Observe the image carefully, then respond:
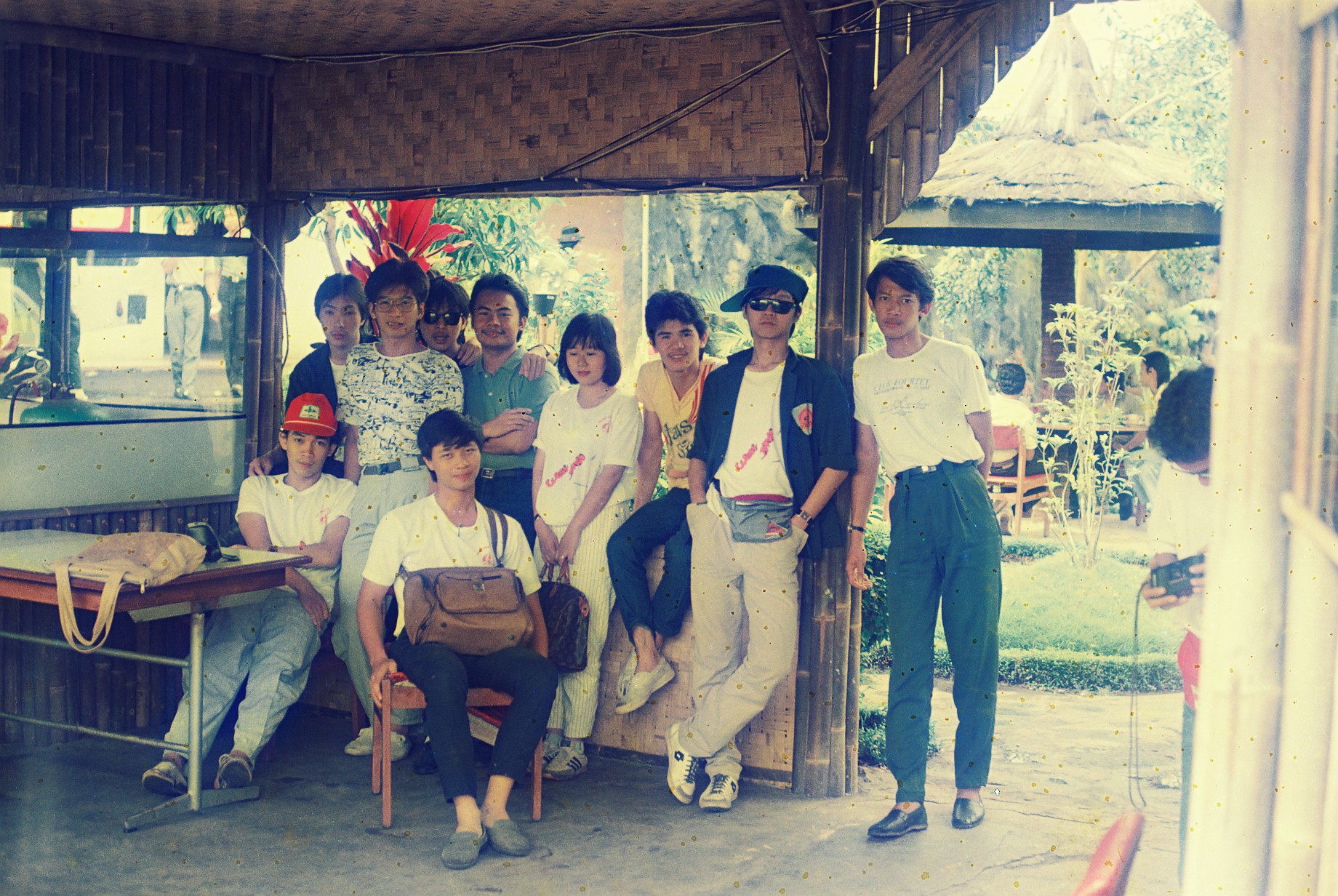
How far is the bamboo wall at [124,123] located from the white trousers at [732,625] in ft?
8.97

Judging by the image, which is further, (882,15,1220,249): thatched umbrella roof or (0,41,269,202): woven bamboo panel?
(882,15,1220,249): thatched umbrella roof

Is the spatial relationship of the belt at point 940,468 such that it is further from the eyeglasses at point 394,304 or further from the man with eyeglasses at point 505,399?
the eyeglasses at point 394,304

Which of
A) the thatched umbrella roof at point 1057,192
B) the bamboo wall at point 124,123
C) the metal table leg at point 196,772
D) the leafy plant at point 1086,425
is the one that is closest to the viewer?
the metal table leg at point 196,772

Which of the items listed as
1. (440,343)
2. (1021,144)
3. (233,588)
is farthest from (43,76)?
(1021,144)

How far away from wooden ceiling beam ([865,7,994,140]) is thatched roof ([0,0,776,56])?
35 centimetres

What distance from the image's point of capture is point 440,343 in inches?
204

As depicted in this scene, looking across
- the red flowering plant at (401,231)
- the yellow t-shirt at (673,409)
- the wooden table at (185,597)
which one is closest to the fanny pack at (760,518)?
the yellow t-shirt at (673,409)

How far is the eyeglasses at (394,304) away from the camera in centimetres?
490

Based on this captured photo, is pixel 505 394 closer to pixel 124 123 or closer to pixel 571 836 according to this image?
pixel 571 836

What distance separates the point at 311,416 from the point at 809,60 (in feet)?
7.43

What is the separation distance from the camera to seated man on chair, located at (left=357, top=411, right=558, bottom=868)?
12.9 feet

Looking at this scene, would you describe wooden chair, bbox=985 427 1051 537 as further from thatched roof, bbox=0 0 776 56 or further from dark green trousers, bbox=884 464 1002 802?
thatched roof, bbox=0 0 776 56

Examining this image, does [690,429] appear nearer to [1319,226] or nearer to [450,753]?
[450,753]

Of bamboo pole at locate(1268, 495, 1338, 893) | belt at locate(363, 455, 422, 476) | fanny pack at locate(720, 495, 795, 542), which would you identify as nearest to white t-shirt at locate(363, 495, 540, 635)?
belt at locate(363, 455, 422, 476)
